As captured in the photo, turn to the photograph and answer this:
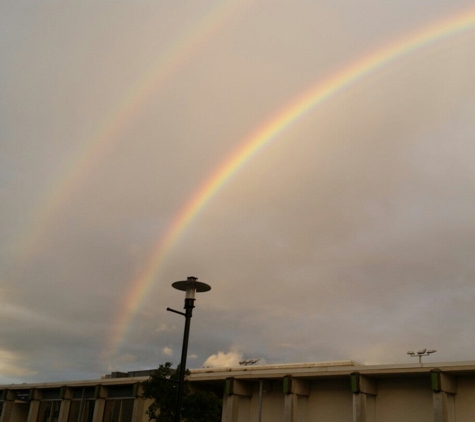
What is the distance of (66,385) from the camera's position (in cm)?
4750

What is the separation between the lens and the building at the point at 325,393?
95.8 ft

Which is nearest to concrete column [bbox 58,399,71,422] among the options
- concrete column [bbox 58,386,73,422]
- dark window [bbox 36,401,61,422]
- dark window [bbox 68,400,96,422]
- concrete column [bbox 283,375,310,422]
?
concrete column [bbox 58,386,73,422]

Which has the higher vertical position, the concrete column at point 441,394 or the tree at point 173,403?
the concrete column at point 441,394

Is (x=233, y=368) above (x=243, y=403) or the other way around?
above

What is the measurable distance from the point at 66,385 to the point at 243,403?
1815cm

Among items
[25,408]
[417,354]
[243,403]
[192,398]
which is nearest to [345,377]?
[417,354]

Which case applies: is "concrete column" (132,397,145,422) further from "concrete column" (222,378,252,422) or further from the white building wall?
the white building wall

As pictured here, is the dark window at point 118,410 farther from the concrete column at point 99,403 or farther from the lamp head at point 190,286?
the lamp head at point 190,286

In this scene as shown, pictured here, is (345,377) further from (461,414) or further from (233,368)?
(233,368)

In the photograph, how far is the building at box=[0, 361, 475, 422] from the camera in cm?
2919

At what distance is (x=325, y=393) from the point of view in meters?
34.3

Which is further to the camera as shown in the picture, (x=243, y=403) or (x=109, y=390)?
(x=109, y=390)

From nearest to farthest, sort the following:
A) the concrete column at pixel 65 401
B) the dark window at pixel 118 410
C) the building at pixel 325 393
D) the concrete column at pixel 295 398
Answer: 1. the building at pixel 325 393
2. the concrete column at pixel 295 398
3. the dark window at pixel 118 410
4. the concrete column at pixel 65 401

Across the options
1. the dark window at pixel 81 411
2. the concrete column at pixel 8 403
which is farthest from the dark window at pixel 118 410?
the concrete column at pixel 8 403
